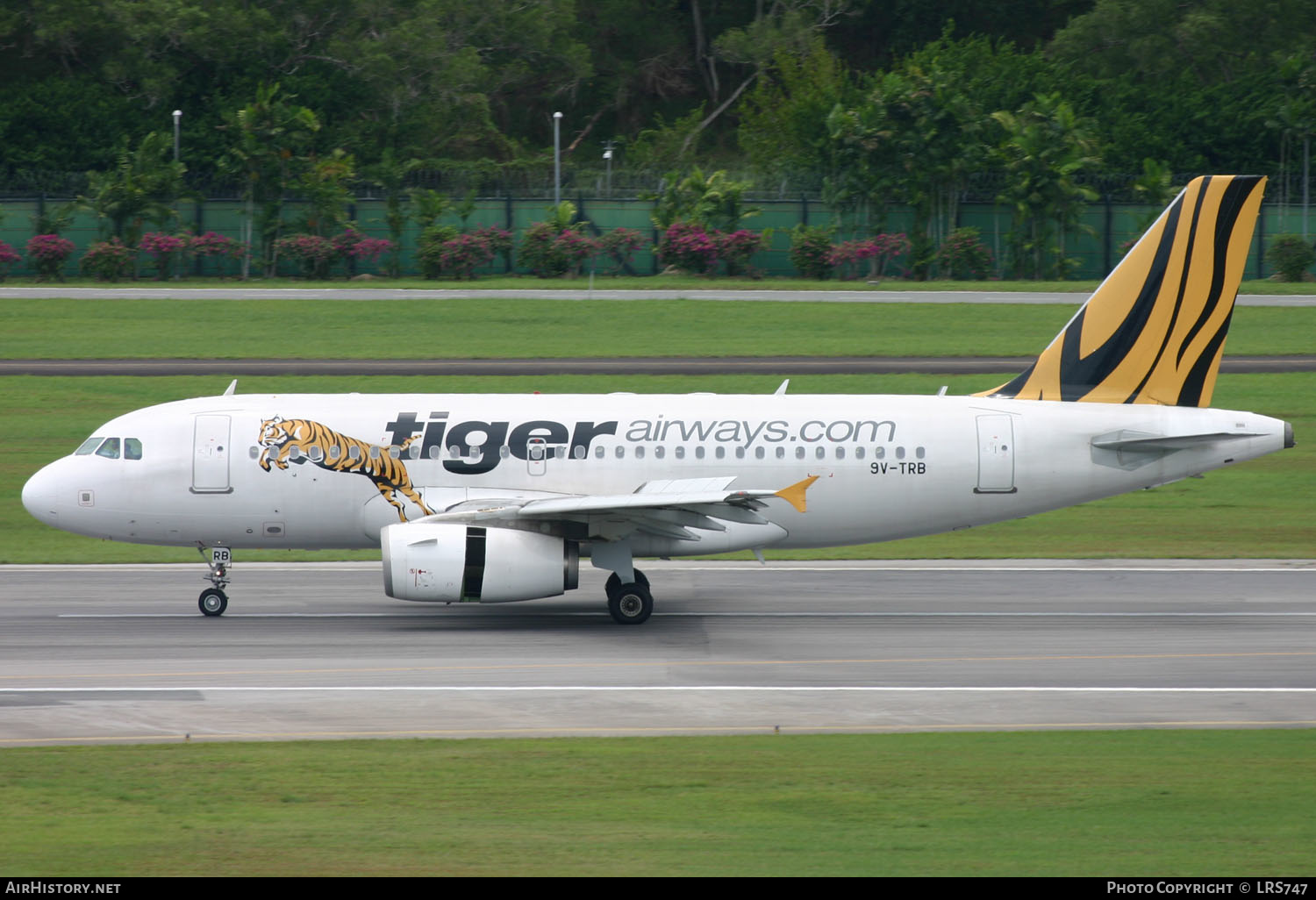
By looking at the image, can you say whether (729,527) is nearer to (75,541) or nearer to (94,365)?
(75,541)

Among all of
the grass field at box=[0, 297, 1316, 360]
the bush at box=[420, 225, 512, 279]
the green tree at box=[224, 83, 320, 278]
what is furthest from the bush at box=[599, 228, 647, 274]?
the green tree at box=[224, 83, 320, 278]

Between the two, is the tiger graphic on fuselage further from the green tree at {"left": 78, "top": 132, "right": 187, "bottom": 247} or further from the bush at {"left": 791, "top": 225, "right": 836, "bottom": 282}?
the green tree at {"left": 78, "top": 132, "right": 187, "bottom": 247}

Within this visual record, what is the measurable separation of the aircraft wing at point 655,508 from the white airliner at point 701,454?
3.5 inches

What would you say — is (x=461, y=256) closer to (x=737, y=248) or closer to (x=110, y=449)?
(x=737, y=248)

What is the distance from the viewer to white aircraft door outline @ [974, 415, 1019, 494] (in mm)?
27344

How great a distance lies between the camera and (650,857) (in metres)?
13.1

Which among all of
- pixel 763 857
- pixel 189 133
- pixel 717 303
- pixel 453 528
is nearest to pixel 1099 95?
pixel 717 303

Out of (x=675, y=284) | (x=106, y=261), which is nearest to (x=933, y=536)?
(x=675, y=284)

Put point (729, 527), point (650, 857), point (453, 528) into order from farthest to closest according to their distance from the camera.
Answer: point (729, 527)
point (453, 528)
point (650, 857)

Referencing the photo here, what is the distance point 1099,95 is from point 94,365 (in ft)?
204

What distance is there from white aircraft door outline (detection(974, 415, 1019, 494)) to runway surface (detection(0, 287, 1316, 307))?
123 feet

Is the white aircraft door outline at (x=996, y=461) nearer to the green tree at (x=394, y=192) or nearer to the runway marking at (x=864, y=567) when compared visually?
the runway marking at (x=864, y=567)

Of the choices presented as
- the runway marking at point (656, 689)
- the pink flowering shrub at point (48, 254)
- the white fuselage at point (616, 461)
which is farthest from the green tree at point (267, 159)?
the runway marking at point (656, 689)

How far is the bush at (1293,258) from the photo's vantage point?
72562 mm
